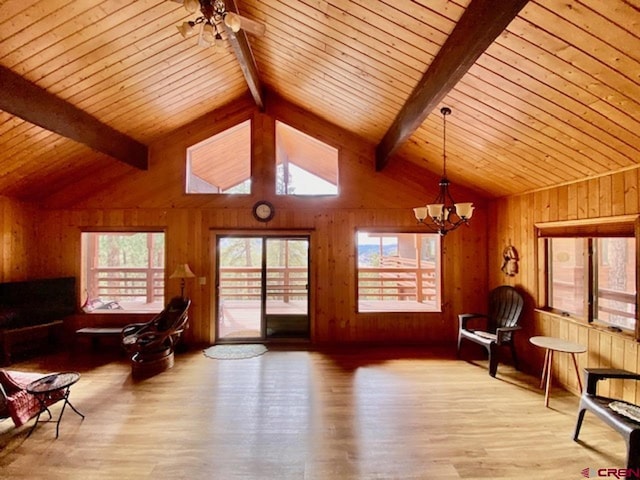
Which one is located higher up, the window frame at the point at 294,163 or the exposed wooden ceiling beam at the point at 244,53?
the exposed wooden ceiling beam at the point at 244,53

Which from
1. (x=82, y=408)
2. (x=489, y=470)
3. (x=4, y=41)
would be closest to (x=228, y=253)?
(x=82, y=408)

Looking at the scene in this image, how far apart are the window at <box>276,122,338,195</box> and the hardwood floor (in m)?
2.97

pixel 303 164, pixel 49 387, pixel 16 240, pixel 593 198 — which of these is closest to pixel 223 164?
pixel 303 164

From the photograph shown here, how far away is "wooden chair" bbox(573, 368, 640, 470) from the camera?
2.21 meters

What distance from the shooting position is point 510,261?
4.86m

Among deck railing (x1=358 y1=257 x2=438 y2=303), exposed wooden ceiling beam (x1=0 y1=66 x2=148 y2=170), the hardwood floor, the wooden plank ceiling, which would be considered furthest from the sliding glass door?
deck railing (x1=358 y1=257 x2=438 y2=303)

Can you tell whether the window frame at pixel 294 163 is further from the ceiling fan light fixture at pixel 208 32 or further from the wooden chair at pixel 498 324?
the ceiling fan light fixture at pixel 208 32

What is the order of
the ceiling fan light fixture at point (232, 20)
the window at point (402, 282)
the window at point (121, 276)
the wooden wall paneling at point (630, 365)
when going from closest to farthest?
the ceiling fan light fixture at point (232, 20), the wooden wall paneling at point (630, 365), the window at point (121, 276), the window at point (402, 282)

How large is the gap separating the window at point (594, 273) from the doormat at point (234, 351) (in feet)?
14.2

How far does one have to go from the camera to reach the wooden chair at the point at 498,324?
13.7ft

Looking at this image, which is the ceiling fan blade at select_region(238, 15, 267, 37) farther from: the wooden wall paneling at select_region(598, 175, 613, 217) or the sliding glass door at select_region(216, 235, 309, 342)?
the wooden wall paneling at select_region(598, 175, 613, 217)

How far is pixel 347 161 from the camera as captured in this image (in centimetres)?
552

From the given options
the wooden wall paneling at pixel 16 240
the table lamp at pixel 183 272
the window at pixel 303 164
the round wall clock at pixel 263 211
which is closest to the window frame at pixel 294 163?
the window at pixel 303 164

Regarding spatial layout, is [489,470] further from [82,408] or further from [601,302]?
[82,408]
